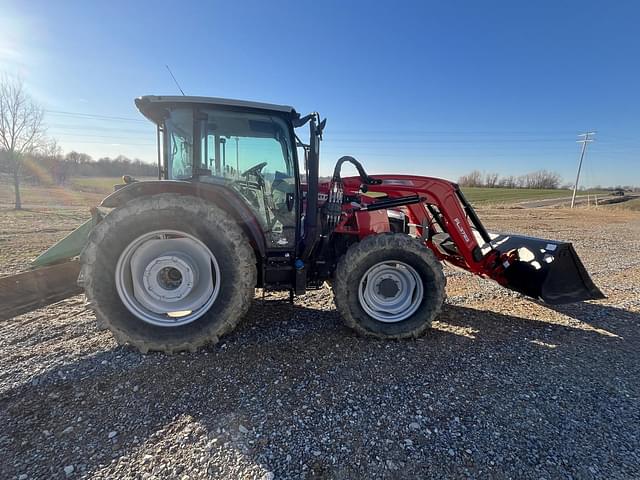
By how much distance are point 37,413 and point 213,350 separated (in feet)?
3.92

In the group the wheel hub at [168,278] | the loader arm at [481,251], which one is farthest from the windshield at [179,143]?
the loader arm at [481,251]

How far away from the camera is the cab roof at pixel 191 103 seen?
9.34 feet

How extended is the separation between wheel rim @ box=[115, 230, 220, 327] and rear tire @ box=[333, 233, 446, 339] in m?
1.22

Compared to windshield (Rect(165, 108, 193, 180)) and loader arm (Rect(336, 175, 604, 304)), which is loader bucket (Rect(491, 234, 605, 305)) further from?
windshield (Rect(165, 108, 193, 180))

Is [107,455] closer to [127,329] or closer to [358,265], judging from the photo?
[127,329]

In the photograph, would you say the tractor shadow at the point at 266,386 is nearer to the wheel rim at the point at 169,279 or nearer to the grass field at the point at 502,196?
the wheel rim at the point at 169,279

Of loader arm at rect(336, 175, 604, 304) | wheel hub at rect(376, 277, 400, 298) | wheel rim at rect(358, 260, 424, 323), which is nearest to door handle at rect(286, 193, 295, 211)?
loader arm at rect(336, 175, 604, 304)

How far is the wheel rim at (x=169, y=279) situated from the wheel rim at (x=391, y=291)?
4.93 feet

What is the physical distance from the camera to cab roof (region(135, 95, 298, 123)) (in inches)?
112

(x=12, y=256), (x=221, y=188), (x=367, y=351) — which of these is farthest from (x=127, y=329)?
(x=12, y=256)

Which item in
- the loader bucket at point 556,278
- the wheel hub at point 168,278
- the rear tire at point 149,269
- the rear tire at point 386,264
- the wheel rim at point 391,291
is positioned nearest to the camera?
the rear tire at point 149,269

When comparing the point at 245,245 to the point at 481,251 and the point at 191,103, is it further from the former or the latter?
the point at 481,251

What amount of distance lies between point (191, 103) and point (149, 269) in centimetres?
155

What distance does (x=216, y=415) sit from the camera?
212cm
